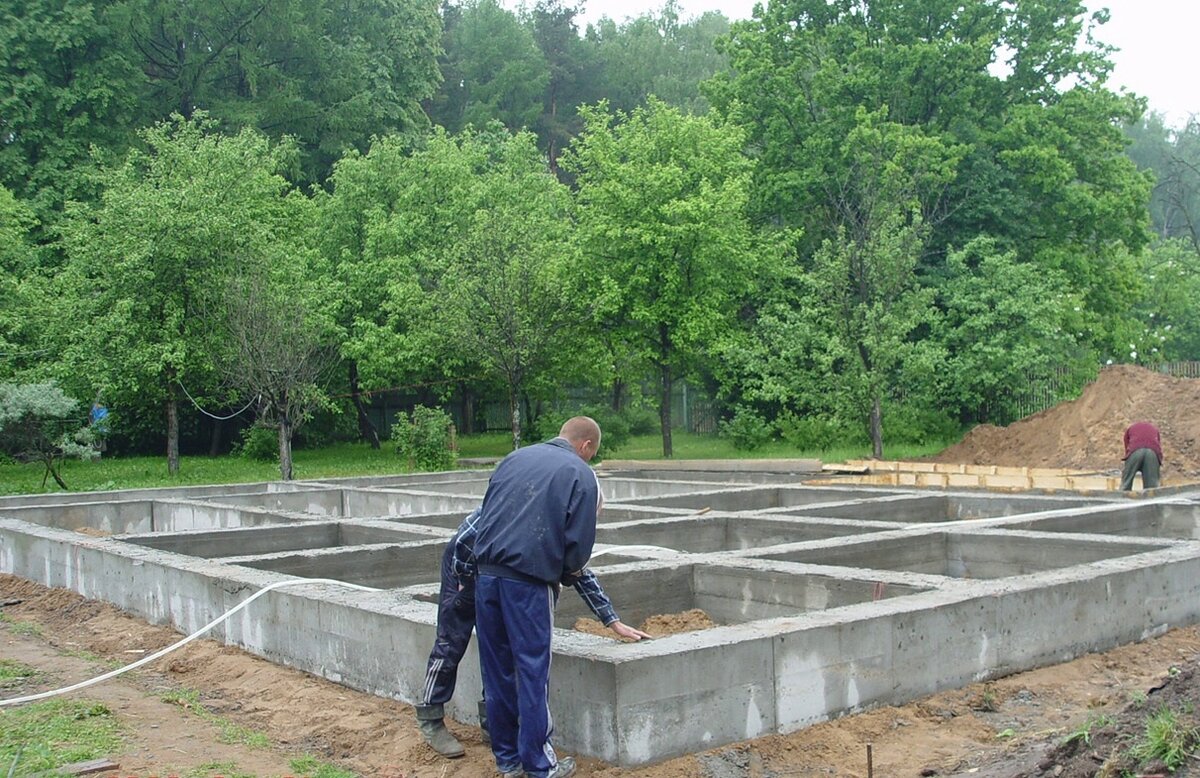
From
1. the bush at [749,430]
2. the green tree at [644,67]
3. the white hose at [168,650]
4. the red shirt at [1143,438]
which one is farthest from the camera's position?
the green tree at [644,67]

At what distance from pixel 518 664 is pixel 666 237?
26.0 meters

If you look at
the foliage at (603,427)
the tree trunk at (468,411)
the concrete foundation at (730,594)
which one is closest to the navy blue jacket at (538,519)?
the concrete foundation at (730,594)

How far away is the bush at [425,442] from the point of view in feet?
101

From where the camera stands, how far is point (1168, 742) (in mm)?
5594

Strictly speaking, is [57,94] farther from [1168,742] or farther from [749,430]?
[1168,742]

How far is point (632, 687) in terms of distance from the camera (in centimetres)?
680

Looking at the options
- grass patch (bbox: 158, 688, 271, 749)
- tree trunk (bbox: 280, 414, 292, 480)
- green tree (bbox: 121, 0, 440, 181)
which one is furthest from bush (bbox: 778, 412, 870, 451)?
grass patch (bbox: 158, 688, 271, 749)

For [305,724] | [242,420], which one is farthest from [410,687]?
[242,420]

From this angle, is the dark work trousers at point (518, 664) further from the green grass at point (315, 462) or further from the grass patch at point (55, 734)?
the green grass at point (315, 462)

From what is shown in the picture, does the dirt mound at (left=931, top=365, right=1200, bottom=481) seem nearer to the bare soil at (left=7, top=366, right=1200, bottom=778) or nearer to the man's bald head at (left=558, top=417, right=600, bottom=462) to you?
the bare soil at (left=7, top=366, right=1200, bottom=778)

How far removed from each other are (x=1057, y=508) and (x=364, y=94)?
112 ft

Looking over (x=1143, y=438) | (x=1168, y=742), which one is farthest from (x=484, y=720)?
(x=1143, y=438)

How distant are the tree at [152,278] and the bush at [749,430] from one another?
14122 mm

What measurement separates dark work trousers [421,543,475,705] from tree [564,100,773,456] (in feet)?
81.5
